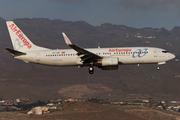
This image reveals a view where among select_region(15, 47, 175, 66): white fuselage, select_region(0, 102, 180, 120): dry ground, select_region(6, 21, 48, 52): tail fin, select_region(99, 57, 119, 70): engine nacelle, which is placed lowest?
select_region(0, 102, 180, 120): dry ground

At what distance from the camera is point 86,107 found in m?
167

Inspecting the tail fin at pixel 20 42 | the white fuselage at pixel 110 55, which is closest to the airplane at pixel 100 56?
the white fuselage at pixel 110 55

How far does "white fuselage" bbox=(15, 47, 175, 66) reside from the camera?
5869 centimetres

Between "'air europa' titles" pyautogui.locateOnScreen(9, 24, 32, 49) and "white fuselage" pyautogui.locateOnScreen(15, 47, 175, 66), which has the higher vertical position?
"'air europa' titles" pyautogui.locateOnScreen(9, 24, 32, 49)

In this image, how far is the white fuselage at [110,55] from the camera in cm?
5869

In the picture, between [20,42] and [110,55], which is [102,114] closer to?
[20,42]

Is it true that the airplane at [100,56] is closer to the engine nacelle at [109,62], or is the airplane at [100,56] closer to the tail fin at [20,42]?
the engine nacelle at [109,62]

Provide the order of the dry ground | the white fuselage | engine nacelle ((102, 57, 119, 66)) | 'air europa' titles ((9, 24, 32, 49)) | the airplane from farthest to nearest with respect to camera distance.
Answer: the dry ground → 'air europa' titles ((9, 24, 32, 49)) → the white fuselage → the airplane → engine nacelle ((102, 57, 119, 66))

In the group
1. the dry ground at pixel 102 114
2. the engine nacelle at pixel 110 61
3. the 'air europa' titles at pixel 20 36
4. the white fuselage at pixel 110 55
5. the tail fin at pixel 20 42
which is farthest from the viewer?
the dry ground at pixel 102 114

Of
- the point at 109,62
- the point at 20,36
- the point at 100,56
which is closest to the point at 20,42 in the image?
the point at 20,36

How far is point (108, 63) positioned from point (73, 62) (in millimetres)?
7013

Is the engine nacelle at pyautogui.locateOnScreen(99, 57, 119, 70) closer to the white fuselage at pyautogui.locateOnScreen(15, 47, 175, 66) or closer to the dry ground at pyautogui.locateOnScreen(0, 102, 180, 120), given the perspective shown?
the white fuselage at pyautogui.locateOnScreen(15, 47, 175, 66)

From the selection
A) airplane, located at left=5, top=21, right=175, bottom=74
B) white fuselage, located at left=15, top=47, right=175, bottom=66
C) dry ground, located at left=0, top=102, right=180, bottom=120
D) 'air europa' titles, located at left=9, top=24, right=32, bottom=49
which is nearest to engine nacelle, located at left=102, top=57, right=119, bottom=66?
airplane, located at left=5, top=21, right=175, bottom=74

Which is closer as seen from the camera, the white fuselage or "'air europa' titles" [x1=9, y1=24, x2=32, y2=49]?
the white fuselage
